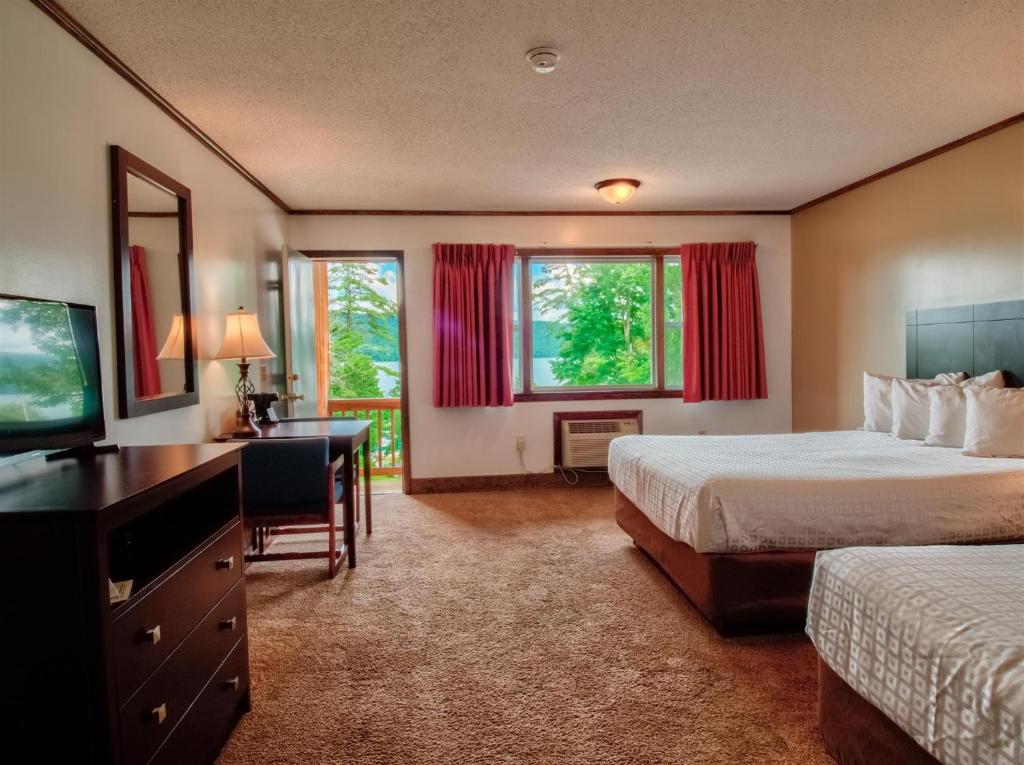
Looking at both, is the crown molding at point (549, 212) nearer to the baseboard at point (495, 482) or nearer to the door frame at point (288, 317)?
the door frame at point (288, 317)

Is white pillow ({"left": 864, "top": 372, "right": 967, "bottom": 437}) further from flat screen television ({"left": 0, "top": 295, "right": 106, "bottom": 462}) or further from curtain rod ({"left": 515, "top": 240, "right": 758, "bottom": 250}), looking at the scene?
flat screen television ({"left": 0, "top": 295, "right": 106, "bottom": 462})

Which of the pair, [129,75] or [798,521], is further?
[129,75]

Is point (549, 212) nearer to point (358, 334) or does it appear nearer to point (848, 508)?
point (358, 334)

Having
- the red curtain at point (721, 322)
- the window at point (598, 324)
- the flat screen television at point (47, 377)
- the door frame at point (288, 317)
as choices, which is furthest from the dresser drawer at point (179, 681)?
the red curtain at point (721, 322)

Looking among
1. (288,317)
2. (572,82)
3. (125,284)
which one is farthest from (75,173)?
(288,317)

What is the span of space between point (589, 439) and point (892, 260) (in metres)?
2.49

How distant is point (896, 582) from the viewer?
1462 millimetres

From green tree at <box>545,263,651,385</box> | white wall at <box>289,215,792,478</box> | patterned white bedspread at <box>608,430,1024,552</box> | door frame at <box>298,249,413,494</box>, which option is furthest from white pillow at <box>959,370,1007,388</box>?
door frame at <box>298,249,413,494</box>

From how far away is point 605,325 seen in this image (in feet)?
17.4

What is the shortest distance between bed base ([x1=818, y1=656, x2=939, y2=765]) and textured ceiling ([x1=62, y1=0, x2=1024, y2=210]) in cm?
215

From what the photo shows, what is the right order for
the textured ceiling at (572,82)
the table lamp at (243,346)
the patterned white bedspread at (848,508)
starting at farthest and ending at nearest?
the table lamp at (243,346)
the patterned white bedspread at (848,508)
the textured ceiling at (572,82)

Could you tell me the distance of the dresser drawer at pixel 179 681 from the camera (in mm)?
1270

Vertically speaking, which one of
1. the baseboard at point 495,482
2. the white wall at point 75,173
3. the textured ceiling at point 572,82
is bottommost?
the baseboard at point 495,482

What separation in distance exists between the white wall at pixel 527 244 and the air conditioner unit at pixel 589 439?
0.16m
